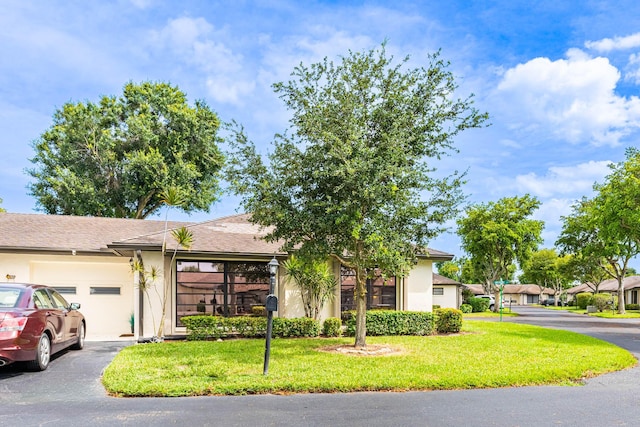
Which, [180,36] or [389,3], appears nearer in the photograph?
[389,3]

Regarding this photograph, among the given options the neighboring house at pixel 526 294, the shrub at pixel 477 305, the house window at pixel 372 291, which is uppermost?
the house window at pixel 372 291

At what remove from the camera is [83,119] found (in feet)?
89.3

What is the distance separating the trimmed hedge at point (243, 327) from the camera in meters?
13.1

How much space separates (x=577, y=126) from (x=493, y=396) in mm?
11343

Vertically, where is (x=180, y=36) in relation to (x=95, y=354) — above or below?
above

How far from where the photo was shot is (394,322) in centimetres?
1495

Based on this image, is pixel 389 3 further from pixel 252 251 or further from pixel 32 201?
pixel 32 201

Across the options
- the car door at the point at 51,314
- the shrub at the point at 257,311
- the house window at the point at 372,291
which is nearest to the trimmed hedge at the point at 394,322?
the house window at the point at 372,291

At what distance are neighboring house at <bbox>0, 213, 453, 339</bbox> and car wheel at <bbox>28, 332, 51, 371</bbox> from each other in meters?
4.24

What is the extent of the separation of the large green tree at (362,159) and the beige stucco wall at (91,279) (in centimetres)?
684

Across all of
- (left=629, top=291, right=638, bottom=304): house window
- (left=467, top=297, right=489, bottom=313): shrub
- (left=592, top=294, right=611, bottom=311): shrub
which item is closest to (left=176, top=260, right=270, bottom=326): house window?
(left=467, top=297, right=489, bottom=313): shrub

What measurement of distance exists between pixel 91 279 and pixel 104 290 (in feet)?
1.76

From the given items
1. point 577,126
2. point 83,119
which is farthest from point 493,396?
point 83,119

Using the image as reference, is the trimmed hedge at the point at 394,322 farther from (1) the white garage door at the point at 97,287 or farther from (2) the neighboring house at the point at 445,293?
(2) the neighboring house at the point at 445,293
